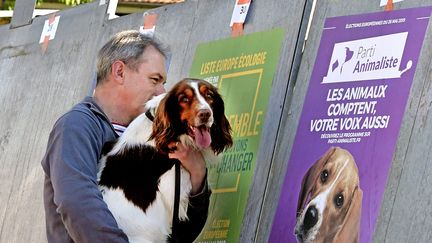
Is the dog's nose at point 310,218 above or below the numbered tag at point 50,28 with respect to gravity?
below

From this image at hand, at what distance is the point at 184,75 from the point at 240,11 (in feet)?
2.05

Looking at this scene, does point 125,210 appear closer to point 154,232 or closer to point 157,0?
point 154,232

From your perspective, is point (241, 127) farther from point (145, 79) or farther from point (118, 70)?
point (118, 70)

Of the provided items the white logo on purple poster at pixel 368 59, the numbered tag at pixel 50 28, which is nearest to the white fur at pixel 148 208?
the white logo on purple poster at pixel 368 59

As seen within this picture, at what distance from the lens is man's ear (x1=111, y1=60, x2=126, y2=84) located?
6.35 m

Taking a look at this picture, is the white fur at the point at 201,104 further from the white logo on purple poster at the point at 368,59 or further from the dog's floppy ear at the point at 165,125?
the white logo on purple poster at the point at 368,59

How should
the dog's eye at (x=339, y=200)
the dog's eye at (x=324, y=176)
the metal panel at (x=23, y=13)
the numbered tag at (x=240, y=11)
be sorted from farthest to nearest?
1. the metal panel at (x=23, y=13)
2. the numbered tag at (x=240, y=11)
3. the dog's eye at (x=324, y=176)
4. the dog's eye at (x=339, y=200)

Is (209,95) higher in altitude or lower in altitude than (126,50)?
lower

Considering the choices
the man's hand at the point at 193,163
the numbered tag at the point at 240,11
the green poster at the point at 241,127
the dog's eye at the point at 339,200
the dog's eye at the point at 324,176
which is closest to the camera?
the man's hand at the point at 193,163

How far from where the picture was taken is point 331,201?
19.5 ft

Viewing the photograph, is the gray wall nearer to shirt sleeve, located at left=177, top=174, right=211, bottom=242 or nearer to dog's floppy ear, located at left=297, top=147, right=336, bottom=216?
dog's floppy ear, located at left=297, top=147, right=336, bottom=216

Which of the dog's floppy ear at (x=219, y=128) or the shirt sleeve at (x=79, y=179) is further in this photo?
the dog's floppy ear at (x=219, y=128)

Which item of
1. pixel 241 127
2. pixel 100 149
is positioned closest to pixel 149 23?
pixel 241 127

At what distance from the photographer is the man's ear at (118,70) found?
6353 mm
